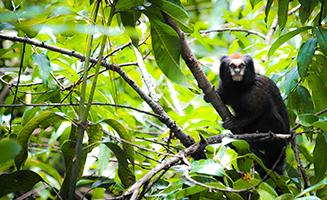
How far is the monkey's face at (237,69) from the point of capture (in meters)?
3.20

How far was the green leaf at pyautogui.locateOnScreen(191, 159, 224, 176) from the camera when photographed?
1.41m

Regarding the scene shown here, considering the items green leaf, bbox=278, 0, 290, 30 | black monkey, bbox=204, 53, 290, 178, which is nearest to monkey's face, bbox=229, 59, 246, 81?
black monkey, bbox=204, 53, 290, 178

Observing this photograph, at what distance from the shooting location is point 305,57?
1971 mm

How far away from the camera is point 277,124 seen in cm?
322

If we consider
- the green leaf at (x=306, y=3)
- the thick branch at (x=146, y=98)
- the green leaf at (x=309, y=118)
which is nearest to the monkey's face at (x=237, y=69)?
the green leaf at (x=306, y=3)

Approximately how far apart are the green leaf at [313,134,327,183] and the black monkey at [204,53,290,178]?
1.19 meters

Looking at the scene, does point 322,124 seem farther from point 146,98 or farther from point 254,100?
point 254,100

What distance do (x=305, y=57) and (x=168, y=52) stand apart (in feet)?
3.38

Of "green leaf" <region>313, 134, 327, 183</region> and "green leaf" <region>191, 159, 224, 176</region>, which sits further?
"green leaf" <region>313, 134, 327, 183</region>

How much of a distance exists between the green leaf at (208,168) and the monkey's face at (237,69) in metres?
1.91

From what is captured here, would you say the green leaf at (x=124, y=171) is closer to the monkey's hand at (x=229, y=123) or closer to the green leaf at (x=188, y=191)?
the green leaf at (x=188, y=191)

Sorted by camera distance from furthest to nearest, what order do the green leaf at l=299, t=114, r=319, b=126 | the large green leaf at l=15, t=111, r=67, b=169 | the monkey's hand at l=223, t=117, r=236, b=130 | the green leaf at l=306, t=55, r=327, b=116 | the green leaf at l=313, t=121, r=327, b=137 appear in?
the monkey's hand at l=223, t=117, r=236, b=130 → the green leaf at l=306, t=55, r=327, b=116 → the green leaf at l=299, t=114, r=319, b=126 → the green leaf at l=313, t=121, r=327, b=137 → the large green leaf at l=15, t=111, r=67, b=169

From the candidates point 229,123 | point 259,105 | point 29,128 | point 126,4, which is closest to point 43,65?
point 29,128

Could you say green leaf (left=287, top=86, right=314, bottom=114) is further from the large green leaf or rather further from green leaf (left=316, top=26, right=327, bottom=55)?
the large green leaf
